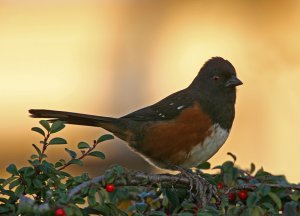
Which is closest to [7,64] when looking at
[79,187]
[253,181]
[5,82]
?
[5,82]

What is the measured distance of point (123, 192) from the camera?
7.45ft

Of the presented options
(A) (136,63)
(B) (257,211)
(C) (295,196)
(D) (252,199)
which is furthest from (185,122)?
(A) (136,63)

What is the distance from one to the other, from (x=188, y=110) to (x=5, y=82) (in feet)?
9.74

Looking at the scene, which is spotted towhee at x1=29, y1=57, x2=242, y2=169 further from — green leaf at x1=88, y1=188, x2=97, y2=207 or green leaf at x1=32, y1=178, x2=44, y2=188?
green leaf at x1=88, y1=188, x2=97, y2=207

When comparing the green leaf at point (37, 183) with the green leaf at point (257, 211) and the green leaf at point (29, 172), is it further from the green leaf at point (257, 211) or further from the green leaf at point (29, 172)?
the green leaf at point (257, 211)

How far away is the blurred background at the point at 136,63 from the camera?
6477 mm

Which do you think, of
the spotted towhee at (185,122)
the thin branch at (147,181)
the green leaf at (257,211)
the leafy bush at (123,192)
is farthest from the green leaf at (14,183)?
the spotted towhee at (185,122)

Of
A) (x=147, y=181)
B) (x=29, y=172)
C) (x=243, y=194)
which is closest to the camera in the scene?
(x=29, y=172)

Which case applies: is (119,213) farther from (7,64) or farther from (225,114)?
(7,64)

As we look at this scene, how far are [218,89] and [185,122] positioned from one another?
387 millimetres

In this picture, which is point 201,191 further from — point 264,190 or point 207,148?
point 207,148

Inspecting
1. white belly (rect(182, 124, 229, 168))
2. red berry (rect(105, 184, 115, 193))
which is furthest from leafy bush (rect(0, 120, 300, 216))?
white belly (rect(182, 124, 229, 168))

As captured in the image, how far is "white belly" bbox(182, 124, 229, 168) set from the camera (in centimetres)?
391

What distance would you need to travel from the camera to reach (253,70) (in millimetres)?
6340
